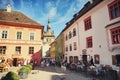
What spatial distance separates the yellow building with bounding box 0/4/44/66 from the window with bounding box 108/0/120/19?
56.6 ft

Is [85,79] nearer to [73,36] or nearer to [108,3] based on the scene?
[108,3]

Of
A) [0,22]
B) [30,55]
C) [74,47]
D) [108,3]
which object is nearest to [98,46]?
[108,3]

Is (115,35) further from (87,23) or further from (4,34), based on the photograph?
(4,34)

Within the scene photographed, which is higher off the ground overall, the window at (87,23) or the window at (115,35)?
the window at (87,23)

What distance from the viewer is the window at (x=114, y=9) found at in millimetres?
13069

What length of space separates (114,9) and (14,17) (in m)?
21.7

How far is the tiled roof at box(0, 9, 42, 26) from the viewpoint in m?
26.2

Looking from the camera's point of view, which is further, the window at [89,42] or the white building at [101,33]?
the window at [89,42]

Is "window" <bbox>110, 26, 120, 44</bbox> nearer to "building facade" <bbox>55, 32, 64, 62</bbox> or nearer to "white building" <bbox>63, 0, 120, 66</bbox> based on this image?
"white building" <bbox>63, 0, 120, 66</bbox>

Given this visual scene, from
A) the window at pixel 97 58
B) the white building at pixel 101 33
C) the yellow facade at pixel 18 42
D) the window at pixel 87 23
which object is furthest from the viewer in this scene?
the yellow facade at pixel 18 42

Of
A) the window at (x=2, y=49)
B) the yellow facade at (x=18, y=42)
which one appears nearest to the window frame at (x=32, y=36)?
the yellow facade at (x=18, y=42)

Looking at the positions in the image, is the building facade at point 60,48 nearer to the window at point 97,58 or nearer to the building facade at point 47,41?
the window at point 97,58

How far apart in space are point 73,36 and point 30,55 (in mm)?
10087

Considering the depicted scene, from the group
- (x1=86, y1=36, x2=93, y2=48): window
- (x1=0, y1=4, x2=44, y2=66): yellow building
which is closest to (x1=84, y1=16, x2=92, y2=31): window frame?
(x1=86, y1=36, x2=93, y2=48): window
